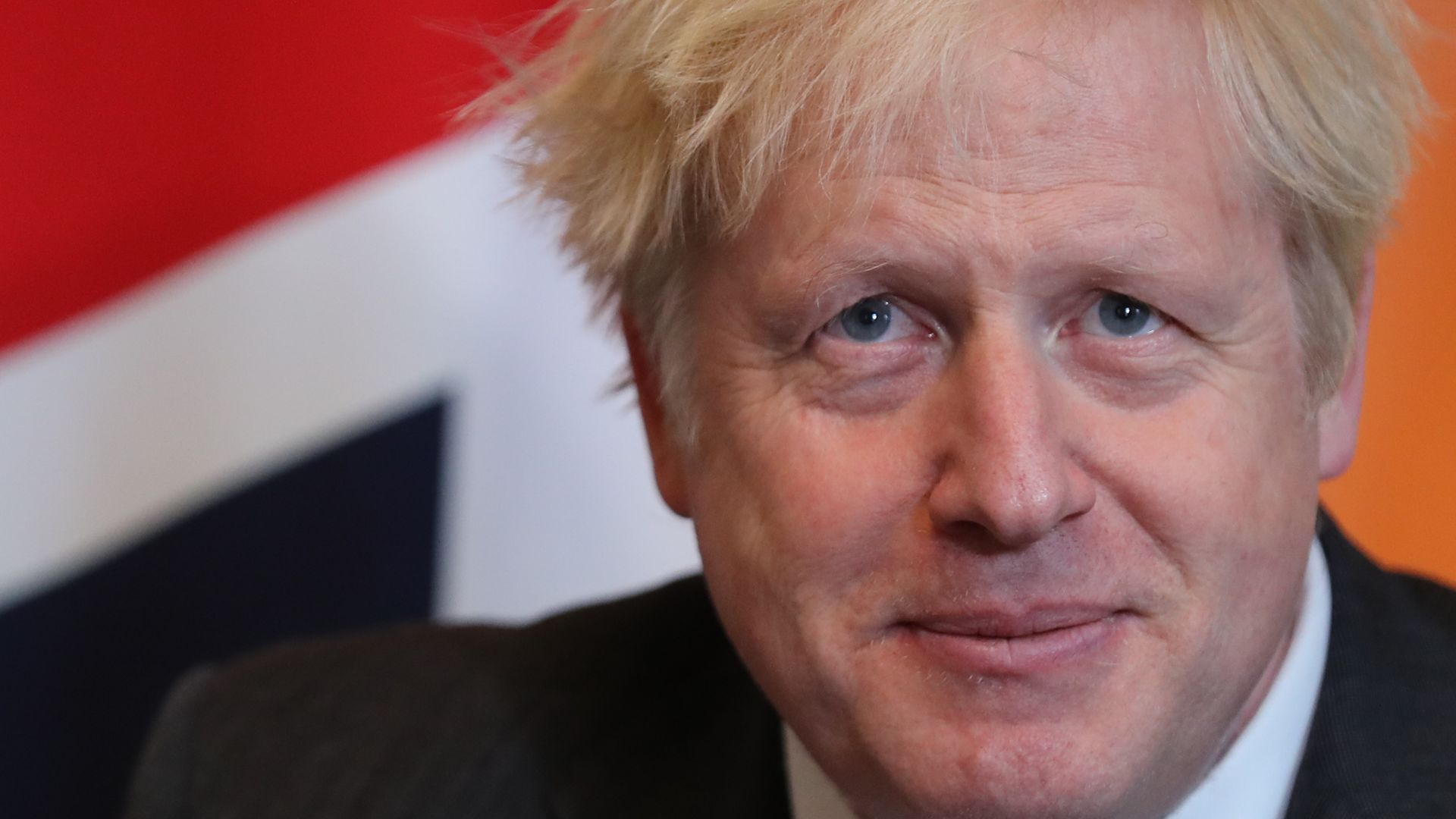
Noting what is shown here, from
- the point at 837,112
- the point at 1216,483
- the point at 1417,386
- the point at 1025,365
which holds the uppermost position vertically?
the point at 837,112

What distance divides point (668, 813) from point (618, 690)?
0.45 ft

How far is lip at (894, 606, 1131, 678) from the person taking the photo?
943 millimetres

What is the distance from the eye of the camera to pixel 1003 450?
0.88 metres

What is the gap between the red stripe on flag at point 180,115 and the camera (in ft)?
5.28

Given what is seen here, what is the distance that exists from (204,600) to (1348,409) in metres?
1.31

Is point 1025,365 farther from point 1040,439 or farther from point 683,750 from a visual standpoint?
point 683,750

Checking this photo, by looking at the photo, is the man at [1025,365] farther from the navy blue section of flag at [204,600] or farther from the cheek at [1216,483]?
the navy blue section of flag at [204,600]

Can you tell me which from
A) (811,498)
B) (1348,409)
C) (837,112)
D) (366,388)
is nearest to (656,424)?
(811,498)

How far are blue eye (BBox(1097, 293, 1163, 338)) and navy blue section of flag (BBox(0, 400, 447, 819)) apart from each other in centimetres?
107

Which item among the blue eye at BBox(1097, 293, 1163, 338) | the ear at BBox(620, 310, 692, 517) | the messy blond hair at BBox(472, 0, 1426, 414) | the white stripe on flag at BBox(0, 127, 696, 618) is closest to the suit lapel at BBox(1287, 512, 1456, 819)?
the messy blond hair at BBox(472, 0, 1426, 414)

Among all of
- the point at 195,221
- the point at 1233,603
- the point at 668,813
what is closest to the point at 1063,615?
the point at 1233,603

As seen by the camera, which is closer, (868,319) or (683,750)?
(868,319)

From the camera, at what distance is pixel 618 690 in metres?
1.40

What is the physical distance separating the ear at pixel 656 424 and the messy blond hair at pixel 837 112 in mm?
41
